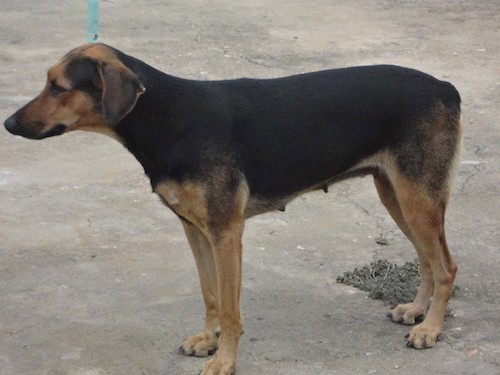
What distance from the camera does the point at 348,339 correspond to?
5742 millimetres

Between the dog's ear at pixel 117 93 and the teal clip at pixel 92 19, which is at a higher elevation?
the dog's ear at pixel 117 93

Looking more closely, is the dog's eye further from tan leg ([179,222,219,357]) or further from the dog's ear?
tan leg ([179,222,219,357])

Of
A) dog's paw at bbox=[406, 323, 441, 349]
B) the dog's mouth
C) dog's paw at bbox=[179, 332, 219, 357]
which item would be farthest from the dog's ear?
dog's paw at bbox=[406, 323, 441, 349]

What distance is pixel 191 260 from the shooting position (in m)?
6.77

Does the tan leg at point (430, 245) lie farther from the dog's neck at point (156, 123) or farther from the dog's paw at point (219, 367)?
the dog's neck at point (156, 123)

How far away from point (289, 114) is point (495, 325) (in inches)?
65.6

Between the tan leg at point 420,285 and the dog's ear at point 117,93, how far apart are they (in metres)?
1.61

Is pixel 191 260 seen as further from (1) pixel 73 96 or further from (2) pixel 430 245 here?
(1) pixel 73 96

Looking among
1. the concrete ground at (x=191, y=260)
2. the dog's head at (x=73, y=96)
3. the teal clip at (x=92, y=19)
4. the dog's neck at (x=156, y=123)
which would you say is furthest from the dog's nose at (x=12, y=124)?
the teal clip at (x=92, y=19)

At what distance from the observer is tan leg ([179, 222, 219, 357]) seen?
5.58 m

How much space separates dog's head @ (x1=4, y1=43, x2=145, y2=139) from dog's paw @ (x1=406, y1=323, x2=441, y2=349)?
1973 mm

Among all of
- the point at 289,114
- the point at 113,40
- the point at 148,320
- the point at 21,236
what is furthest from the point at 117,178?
the point at 113,40

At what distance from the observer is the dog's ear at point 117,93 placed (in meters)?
4.97

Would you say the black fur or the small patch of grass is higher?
the black fur
